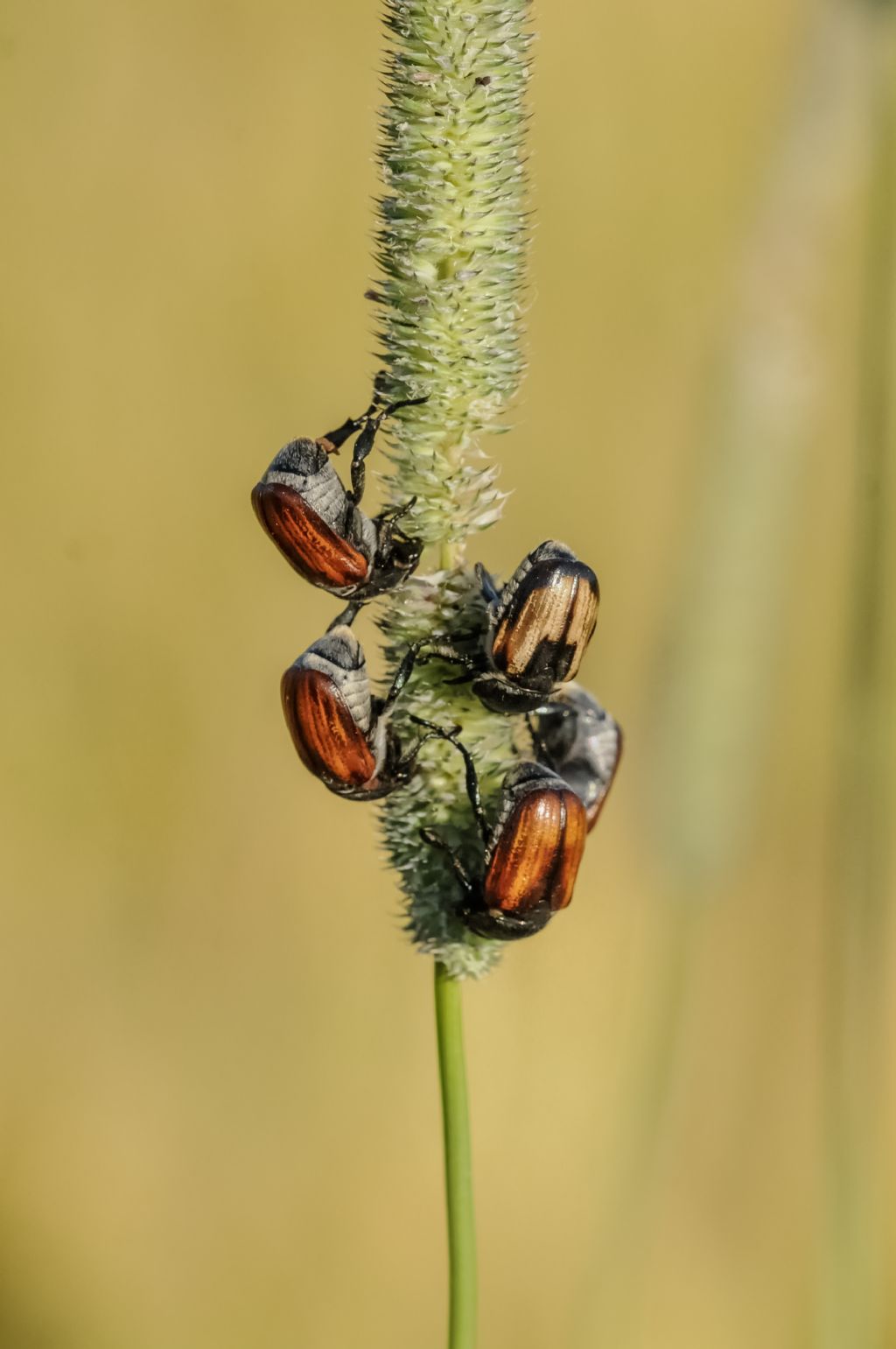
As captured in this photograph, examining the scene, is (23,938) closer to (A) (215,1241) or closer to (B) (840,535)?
(A) (215,1241)

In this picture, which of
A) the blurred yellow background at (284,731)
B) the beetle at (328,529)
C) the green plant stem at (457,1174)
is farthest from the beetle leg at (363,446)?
the blurred yellow background at (284,731)

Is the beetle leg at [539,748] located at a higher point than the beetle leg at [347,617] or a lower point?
lower

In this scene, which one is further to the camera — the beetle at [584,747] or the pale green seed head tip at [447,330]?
the beetle at [584,747]

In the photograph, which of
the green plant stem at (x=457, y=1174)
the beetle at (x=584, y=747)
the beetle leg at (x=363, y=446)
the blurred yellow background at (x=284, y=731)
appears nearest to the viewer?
the green plant stem at (x=457, y=1174)

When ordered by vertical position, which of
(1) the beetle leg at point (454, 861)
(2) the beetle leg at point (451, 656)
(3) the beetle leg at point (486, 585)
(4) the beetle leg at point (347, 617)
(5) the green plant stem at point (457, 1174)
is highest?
(3) the beetle leg at point (486, 585)

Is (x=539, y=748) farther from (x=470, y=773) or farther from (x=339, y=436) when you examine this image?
(x=339, y=436)

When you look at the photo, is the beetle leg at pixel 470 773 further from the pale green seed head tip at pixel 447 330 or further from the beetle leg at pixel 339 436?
the beetle leg at pixel 339 436

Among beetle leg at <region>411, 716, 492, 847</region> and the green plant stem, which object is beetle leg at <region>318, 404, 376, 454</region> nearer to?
beetle leg at <region>411, 716, 492, 847</region>
